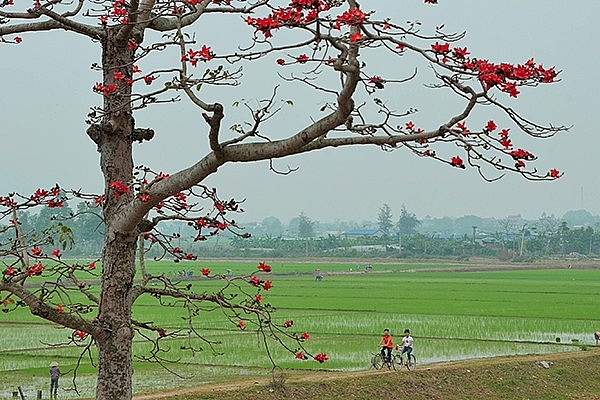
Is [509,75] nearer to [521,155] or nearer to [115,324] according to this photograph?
[521,155]

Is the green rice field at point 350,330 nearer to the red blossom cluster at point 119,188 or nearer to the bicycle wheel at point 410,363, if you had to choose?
the bicycle wheel at point 410,363

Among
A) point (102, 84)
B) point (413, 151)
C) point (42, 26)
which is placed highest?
point (42, 26)

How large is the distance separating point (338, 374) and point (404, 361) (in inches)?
73.6

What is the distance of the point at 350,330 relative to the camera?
22062mm

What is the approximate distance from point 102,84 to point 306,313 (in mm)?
22396

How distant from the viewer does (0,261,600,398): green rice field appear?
1600cm

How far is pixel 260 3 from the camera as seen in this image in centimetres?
421

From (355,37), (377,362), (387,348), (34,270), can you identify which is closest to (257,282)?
(34,270)

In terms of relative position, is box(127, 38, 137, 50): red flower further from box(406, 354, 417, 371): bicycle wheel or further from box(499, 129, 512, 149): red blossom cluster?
box(406, 354, 417, 371): bicycle wheel

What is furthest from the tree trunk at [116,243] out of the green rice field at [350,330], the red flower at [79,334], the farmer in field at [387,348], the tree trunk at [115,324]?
the farmer in field at [387,348]

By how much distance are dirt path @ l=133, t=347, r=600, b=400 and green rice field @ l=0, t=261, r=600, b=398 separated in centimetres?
75

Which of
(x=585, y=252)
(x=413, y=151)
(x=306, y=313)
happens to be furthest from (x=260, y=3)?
(x=585, y=252)

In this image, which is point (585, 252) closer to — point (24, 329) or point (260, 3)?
point (24, 329)

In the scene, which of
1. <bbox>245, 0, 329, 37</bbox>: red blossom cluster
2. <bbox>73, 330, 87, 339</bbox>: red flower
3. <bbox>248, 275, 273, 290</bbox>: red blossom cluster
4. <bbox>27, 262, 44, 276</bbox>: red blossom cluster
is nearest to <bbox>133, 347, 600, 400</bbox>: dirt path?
<bbox>73, 330, 87, 339</bbox>: red flower
